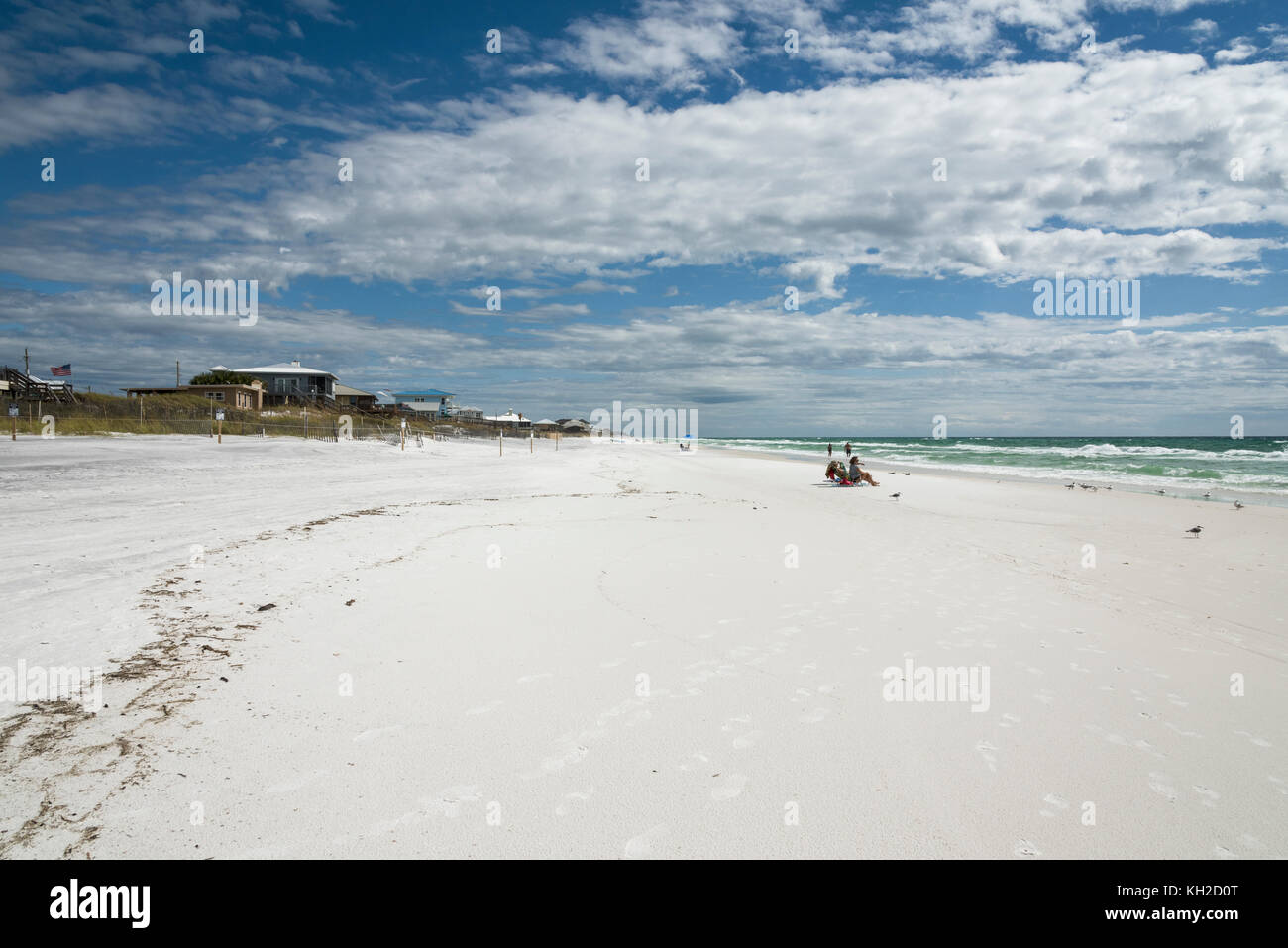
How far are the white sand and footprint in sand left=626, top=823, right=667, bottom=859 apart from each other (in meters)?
0.01

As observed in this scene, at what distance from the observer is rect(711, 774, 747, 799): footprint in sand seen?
11.2ft

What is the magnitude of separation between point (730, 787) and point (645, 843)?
0.67m

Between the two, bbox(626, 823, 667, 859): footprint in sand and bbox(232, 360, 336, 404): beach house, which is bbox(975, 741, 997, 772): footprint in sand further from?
bbox(232, 360, 336, 404): beach house

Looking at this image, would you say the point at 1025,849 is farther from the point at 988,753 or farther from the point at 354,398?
the point at 354,398

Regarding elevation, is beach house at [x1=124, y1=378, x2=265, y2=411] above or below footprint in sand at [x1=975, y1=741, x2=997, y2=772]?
above

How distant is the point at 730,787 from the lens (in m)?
3.50

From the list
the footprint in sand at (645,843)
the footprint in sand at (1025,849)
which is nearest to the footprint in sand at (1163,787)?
the footprint in sand at (1025,849)

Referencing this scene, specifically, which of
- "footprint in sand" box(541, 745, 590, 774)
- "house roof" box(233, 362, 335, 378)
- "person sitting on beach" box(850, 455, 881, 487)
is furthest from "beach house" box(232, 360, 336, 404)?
"footprint in sand" box(541, 745, 590, 774)

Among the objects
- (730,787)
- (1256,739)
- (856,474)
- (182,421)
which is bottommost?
(1256,739)

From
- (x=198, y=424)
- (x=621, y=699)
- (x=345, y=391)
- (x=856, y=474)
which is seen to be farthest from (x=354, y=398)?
(x=621, y=699)

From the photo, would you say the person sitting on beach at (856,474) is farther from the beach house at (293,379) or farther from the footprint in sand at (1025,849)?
the beach house at (293,379)

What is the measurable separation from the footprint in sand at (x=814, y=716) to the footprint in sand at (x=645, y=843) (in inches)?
62.0

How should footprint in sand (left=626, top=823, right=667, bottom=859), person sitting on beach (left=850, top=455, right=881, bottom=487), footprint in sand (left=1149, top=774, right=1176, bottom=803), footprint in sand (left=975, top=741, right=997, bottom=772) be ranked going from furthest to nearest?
person sitting on beach (left=850, top=455, right=881, bottom=487), footprint in sand (left=975, top=741, right=997, bottom=772), footprint in sand (left=1149, top=774, right=1176, bottom=803), footprint in sand (left=626, top=823, right=667, bottom=859)
